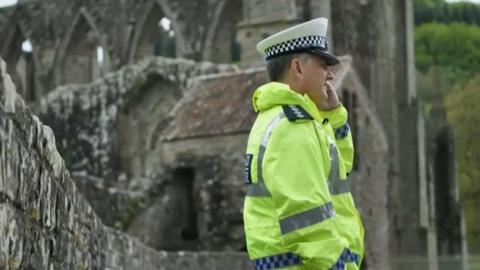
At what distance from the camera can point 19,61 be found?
124 feet

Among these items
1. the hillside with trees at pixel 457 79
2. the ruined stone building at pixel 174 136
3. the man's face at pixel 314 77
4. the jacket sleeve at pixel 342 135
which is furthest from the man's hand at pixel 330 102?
the hillside with trees at pixel 457 79

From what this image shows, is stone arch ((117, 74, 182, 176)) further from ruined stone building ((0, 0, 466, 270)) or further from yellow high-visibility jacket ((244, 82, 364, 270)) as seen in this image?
yellow high-visibility jacket ((244, 82, 364, 270))

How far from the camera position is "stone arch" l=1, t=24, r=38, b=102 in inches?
1439

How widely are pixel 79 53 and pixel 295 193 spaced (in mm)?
33099

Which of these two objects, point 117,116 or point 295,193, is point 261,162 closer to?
point 295,193

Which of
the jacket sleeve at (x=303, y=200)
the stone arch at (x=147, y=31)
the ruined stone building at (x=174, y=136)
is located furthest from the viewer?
the stone arch at (x=147, y=31)

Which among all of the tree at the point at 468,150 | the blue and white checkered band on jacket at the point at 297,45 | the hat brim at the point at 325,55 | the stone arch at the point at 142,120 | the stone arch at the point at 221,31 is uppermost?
the stone arch at the point at 221,31

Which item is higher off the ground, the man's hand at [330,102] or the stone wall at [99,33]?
the stone wall at [99,33]

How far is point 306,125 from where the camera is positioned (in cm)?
380

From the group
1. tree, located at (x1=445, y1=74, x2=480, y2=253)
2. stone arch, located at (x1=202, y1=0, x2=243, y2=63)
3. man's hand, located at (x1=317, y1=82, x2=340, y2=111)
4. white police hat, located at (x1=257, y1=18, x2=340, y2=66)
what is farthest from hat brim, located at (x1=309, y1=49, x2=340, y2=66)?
tree, located at (x1=445, y1=74, x2=480, y2=253)

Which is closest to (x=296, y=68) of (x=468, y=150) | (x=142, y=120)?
(x=142, y=120)

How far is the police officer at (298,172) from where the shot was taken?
11.8 feet

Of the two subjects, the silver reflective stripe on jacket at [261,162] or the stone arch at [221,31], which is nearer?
the silver reflective stripe on jacket at [261,162]

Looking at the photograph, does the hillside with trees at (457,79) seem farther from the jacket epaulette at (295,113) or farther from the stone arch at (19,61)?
the jacket epaulette at (295,113)
